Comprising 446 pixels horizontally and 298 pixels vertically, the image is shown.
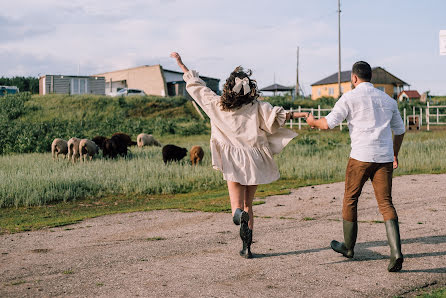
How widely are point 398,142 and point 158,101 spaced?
37700 millimetres

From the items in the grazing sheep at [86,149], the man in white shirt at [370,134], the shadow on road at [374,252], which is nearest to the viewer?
the man in white shirt at [370,134]

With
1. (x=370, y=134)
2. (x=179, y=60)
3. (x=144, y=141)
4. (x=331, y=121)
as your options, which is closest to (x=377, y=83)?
(x=144, y=141)

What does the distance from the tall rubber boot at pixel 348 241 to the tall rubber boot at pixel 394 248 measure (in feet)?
1.30

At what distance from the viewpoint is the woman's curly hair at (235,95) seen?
18.0 ft

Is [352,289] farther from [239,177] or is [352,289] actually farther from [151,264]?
[151,264]

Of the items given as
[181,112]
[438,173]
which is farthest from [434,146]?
[181,112]

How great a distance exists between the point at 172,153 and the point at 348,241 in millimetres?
12812

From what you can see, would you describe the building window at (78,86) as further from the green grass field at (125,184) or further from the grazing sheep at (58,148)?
the green grass field at (125,184)

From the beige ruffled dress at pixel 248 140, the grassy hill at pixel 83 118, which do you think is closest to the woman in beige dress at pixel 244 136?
the beige ruffled dress at pixel 248 140

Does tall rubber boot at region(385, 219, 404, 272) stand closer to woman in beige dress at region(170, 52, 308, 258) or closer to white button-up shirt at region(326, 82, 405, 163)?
white button-up shirt at region(326, 82, 405, 163)

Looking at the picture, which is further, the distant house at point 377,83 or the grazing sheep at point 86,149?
the distant house at point 377,83

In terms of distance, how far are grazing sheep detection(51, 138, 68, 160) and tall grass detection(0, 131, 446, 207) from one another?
0.76 meters

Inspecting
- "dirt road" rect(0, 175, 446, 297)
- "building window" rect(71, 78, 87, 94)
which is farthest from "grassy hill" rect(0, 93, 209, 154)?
"dirt road" rect(0, 175, 446, 297)

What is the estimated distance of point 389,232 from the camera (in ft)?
16.6
